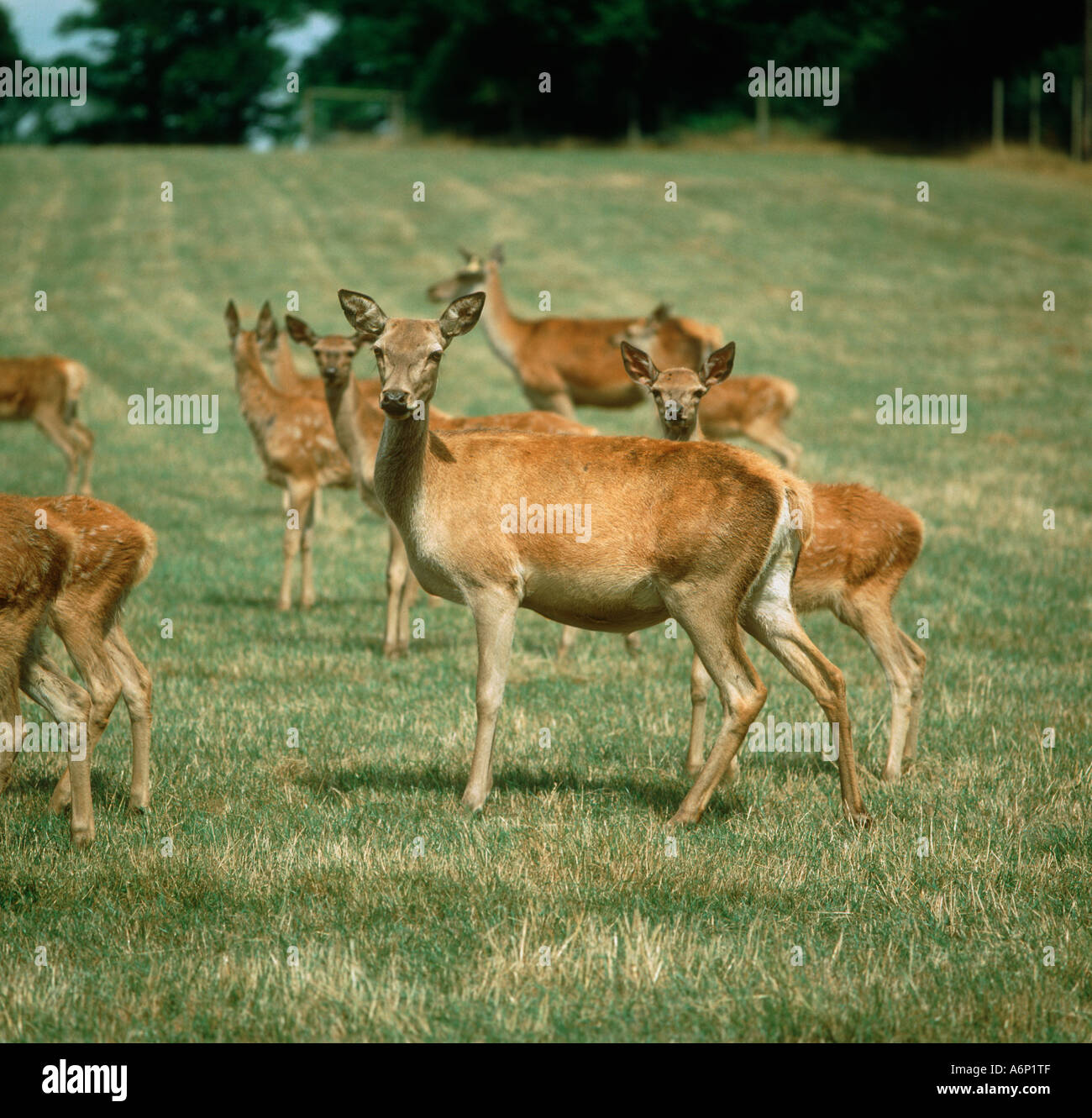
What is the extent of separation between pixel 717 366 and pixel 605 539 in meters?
1.98

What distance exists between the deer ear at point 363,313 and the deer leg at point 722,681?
1862 millimetres

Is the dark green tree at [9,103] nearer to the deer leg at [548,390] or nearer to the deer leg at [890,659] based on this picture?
the deer leg at [548,390]

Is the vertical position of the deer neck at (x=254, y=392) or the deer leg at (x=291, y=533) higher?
the deer neck at (x=254, y=392)

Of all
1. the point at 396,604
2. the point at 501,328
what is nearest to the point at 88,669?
the point at 396,604

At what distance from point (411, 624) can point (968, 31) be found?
148ft

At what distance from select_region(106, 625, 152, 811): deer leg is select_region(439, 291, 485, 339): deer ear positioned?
6.83 ft

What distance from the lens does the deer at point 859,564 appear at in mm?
7457

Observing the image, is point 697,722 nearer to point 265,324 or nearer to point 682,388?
point 682,388

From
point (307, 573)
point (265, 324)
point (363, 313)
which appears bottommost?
point (307, 573)

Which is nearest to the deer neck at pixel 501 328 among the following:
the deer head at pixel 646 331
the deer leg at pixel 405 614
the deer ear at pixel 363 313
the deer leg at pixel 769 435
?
the deer head at pixel 646 331

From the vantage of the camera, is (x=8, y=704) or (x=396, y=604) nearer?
(x=8, y=704)

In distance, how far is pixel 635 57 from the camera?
52.9 metres

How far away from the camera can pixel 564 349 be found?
53.8ft

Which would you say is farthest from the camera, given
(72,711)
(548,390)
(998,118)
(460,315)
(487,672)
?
(998,118)
